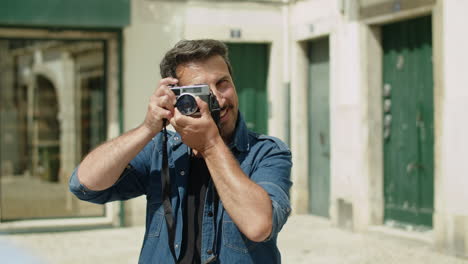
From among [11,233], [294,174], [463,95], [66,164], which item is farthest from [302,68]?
[66,164]

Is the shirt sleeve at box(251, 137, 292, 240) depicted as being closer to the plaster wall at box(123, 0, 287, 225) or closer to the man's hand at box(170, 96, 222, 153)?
the man's hand at box(170, 96, 222, 153)

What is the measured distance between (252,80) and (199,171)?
7513 mm

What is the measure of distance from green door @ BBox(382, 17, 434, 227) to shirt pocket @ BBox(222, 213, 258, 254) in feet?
18.3

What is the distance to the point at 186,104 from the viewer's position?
1.89 metres

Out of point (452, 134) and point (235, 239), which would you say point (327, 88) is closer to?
point (452, 134)

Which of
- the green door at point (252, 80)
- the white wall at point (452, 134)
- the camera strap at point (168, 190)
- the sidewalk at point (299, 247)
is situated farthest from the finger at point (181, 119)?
the green door at point (252, 80)

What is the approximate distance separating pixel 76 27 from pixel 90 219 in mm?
2543

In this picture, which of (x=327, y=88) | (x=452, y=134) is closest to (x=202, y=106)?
(x=452, y=134)

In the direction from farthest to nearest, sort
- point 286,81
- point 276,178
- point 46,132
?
1. point 46,132
2. point 286,81
3. point 276,178

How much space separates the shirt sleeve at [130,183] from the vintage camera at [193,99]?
358 millimetres

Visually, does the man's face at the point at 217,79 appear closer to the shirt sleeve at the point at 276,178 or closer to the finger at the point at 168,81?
the finger at the point at 168,81

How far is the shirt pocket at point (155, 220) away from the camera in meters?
2.08

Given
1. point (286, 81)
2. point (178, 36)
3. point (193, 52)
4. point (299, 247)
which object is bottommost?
point (299, 247)

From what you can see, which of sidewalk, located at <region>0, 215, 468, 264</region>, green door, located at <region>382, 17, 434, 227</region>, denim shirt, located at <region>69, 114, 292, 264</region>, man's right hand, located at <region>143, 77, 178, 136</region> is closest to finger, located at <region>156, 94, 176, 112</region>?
man's right hand, located at <region>143, 77, 178, 136</region>
